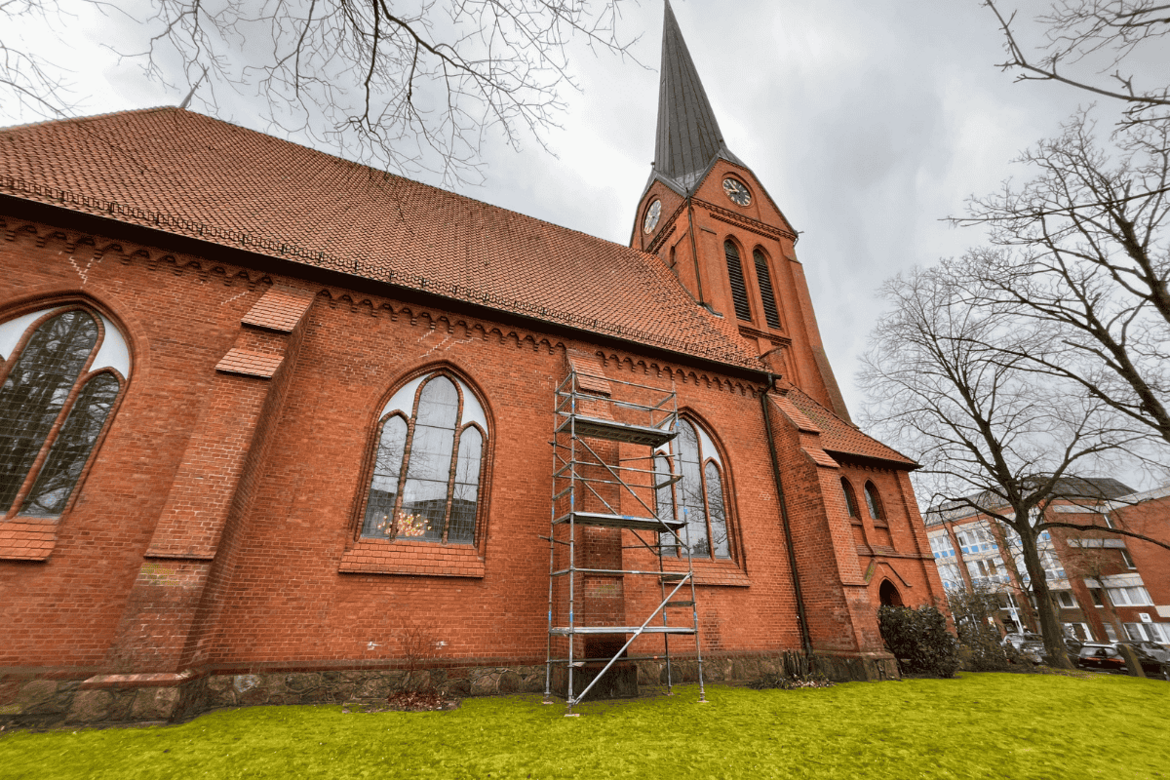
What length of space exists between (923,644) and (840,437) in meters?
5.50

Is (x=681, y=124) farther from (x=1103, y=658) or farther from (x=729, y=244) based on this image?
(x=1103, y=658)

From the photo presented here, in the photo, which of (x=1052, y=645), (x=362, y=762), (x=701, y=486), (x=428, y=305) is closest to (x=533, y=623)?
(x=362, y=762)

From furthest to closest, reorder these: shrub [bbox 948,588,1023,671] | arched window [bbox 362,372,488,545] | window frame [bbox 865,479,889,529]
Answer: window frame [bbox 865,479,889,529], shrub [bbox 948,588,1023,671], arched window [bbox 362,372,488,545]

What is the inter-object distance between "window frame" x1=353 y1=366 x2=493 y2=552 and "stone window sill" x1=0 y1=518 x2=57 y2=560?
10.9ft

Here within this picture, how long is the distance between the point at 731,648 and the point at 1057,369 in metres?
9.19

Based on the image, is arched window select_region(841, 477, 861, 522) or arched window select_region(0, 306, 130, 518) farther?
arched window select_region(841, 477, 861, 522)

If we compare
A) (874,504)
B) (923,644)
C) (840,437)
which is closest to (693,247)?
(840,437)

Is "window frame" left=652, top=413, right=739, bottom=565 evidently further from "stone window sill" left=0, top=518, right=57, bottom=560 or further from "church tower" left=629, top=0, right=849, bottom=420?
"stone window sill" left=0, top=518, right=57, bottom=560

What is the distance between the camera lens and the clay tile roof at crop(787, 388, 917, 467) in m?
13.1

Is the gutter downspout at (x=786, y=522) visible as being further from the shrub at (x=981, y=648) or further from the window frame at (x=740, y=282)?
the shrub at (x=981, y=648)

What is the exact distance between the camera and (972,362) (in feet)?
45.0

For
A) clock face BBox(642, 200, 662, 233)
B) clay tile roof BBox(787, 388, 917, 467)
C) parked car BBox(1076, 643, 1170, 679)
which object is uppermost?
clock face BBox(642, 200, 662, 233)

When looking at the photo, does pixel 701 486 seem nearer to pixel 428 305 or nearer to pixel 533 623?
pixel 533 623

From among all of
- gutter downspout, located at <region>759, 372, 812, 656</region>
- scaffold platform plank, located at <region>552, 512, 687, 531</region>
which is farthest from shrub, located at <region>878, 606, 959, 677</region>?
scaffold platform plank, located at <region>552, 512, 687, 531</region>
